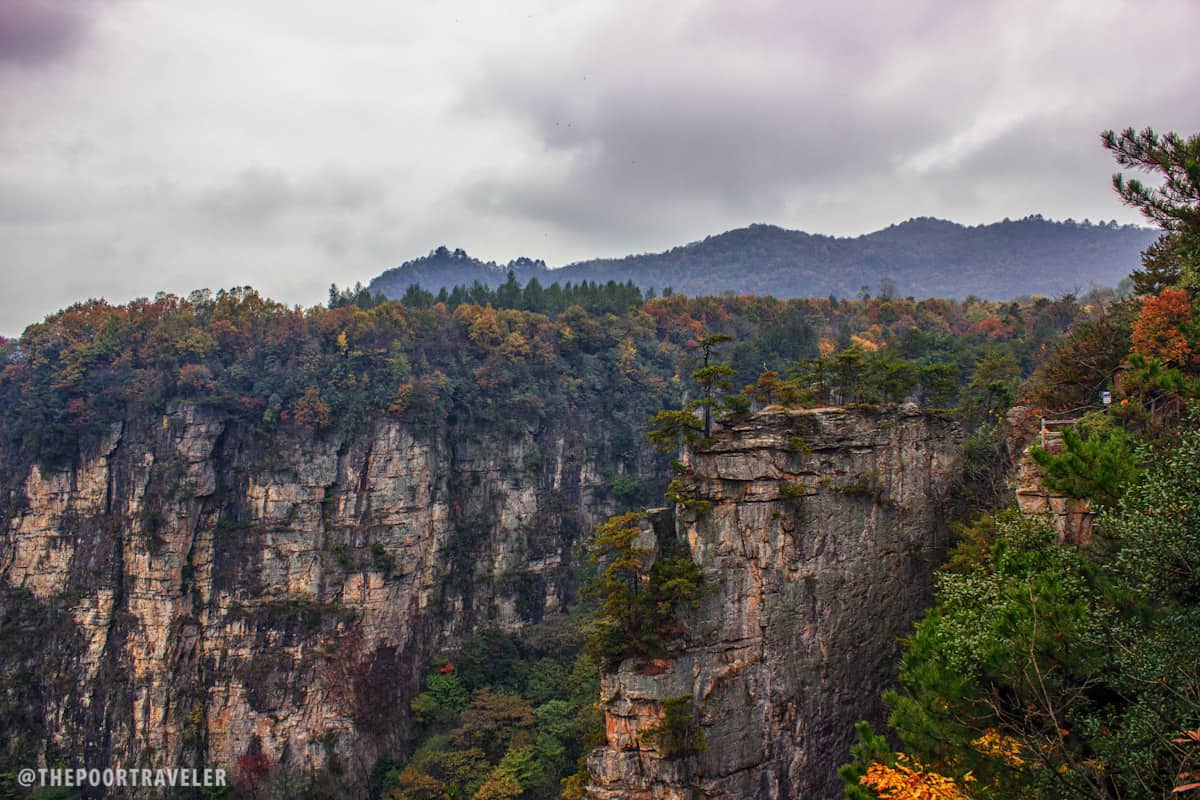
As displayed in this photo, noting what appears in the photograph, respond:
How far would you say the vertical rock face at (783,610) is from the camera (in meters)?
18.5

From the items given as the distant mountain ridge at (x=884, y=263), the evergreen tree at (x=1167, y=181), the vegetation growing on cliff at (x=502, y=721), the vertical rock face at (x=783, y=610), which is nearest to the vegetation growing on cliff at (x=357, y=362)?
the vertical rock face at (x=783, y=610)

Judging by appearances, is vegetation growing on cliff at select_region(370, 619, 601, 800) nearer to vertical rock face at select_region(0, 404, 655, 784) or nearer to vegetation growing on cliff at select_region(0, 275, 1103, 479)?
vertical rock face at select_region(0, 404, 655, 784)

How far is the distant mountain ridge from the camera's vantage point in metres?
147

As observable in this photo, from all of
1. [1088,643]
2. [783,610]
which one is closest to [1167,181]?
[1088,643]

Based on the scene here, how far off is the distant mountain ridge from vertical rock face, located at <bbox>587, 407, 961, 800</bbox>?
12094 cm

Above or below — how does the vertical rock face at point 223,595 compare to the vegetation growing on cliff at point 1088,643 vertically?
below

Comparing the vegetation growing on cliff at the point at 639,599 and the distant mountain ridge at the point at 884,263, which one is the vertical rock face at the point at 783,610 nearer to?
the vegetation growing on cliff at the point at 639,599

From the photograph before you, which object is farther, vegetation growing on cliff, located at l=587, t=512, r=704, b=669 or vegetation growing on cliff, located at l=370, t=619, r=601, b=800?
vegetation growing on cliff, located at l=370, t=619, r=601, b=800

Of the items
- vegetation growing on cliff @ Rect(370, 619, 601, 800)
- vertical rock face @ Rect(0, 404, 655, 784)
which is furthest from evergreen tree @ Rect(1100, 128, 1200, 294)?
vertical rock face @ Rect(0, 404, 655, 784)

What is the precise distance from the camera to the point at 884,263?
165 metres

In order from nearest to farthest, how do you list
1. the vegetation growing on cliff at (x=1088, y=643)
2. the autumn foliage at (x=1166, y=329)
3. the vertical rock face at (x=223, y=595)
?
1. the vegetation growing on cliff at (x=1088, y=643)
2. the autumn foliage at (x=1166, y=329)
3. the vertical rock face at (x=223, y=595)

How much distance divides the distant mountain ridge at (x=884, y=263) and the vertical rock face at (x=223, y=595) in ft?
343

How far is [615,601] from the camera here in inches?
728

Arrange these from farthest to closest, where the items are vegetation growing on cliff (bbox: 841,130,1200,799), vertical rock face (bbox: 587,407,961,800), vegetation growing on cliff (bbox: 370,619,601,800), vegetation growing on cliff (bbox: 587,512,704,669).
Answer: vegetation growing on cliff (bbox: 370,619,601,800) < vegetation growing on cliff (bbox: 587,512,704,669) < vertical rock face (bbox: 587,407,961,800) < vegetation growing on cliff (bbox: 841,130,1200,799)
